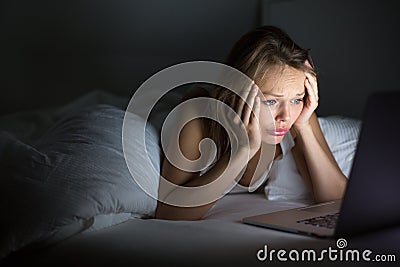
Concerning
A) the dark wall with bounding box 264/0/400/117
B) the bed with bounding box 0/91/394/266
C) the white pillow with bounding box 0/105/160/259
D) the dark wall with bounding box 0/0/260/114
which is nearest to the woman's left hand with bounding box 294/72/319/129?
the bed with bounding box 0/91/394/266

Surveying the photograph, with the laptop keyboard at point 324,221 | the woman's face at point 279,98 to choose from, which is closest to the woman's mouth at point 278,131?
the woman's face at point 279,98

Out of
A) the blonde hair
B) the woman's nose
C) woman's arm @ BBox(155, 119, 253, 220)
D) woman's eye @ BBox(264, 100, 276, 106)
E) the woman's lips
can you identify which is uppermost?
the blonde hair

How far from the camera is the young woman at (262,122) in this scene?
4.55ft

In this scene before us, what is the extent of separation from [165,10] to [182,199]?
3.85 ft

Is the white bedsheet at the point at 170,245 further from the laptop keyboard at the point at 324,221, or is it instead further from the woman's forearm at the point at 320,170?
the woman's forearm at the point at 320,170

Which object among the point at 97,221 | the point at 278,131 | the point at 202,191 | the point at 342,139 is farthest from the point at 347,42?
the point at 97,221

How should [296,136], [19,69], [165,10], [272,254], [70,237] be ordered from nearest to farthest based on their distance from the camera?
[272,254], [70,237], [296,136], [19,69], [165,10]

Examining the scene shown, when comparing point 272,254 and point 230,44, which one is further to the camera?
point 230,44

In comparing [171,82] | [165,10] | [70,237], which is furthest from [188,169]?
[165,10]

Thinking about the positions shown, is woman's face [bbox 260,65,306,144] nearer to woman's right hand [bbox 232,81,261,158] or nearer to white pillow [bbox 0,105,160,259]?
woman's right hand [bbox 232,81,261,158]

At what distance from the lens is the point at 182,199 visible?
139cm

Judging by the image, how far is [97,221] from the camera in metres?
1.14

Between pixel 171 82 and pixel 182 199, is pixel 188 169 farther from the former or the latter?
pixel 171 82

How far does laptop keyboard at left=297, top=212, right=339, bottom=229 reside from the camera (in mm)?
1129
